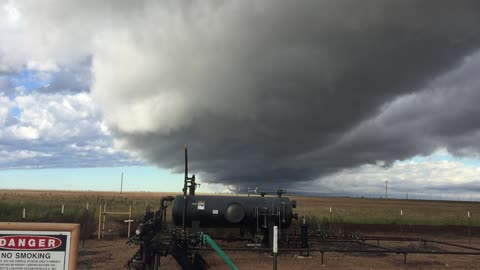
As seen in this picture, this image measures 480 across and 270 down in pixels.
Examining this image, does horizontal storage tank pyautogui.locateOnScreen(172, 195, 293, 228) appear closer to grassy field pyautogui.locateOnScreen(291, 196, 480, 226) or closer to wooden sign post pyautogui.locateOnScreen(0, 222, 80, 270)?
wooden sign post pyautogui.locateOnScreen(0, 222, 80, 270)

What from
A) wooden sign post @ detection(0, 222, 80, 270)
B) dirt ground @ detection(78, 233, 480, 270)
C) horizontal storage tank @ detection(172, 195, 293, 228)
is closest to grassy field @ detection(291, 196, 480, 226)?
dirt ground @ detection(78, 233, 480, 270)

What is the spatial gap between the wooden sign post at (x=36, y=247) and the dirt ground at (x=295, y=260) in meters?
9.96

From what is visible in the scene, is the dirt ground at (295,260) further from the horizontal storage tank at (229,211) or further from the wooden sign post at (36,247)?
the wooden sign post at (36,247)

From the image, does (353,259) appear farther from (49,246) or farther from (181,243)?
(49,246)

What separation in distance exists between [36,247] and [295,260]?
13.6 metres

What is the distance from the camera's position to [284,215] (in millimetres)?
18672

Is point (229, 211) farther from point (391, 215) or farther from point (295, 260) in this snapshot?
point (391, 215)

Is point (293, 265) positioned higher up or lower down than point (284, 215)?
lower down

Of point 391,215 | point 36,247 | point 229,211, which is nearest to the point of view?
point 36,247

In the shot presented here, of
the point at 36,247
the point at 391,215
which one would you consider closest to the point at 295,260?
the point at 36,247

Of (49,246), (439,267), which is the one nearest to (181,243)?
(49,246)

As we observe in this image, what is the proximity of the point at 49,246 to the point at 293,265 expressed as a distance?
1215 centimetres

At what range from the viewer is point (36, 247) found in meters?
5.57

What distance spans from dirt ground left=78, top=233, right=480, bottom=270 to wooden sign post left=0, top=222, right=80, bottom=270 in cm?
996
